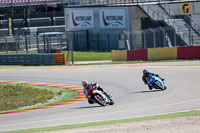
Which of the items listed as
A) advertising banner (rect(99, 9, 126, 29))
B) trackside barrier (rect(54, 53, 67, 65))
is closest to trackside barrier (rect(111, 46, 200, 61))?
trackside barrier (rect(54, 53, 67, 65))

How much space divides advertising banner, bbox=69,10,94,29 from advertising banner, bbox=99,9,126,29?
1.48m

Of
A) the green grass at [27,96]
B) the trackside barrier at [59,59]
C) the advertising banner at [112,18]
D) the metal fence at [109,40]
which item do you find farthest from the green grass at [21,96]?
the advertising banner at [112,18]

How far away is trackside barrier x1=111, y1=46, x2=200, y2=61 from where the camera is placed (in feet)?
109

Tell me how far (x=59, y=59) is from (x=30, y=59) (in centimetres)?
248

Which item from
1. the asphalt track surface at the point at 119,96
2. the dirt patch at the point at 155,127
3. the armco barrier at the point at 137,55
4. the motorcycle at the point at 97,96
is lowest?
the asphalt track surface at the point at 119,96

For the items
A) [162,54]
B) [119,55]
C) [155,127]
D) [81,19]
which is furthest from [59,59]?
[155,127]

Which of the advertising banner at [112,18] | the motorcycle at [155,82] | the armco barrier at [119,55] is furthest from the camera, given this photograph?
the advertising banner at [112,18]

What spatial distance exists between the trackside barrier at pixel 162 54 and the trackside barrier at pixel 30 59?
14.5 feet

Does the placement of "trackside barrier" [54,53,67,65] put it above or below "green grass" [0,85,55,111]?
above

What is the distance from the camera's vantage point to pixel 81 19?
4891cm

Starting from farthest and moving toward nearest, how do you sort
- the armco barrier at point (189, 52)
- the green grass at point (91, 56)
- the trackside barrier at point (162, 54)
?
the green grass at point (91, 56) → the trackside barrier at point (162, 54) → the armco barrier at point (189, 52)

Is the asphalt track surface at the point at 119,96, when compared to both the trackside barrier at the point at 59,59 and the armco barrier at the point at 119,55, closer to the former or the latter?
the trackside barrier at the point at 59,59

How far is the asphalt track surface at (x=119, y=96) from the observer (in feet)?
46.2

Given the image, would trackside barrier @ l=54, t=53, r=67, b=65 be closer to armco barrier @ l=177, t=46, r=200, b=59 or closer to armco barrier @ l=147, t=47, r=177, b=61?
armco barrier @ l=147, t=47, r=177, b=61
